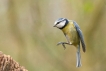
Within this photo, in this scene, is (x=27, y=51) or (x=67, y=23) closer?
(x=67, y=23)

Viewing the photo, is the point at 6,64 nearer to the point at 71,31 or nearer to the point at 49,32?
the point at 71,31

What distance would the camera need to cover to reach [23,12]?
4.77 metres

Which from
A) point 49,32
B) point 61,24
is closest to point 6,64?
point 61,24

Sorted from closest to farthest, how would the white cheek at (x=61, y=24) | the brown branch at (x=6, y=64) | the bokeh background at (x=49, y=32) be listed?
the brown branch at (x=6, y=64), the white cheek at (x=61, y=24), the bokeh background at (x=49, y=32)

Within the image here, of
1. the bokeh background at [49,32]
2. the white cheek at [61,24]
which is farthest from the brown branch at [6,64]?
the bokeh background at [49,32]

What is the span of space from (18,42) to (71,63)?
2.75 ft

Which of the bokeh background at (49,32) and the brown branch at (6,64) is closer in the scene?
the brown branch at (6,64)

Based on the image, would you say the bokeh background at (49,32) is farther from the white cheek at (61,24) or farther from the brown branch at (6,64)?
the brown branch at (6,64)

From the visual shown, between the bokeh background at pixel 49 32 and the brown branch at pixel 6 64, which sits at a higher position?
the brown branch at pixel 6 64

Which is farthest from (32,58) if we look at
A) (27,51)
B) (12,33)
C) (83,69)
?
(83,69)

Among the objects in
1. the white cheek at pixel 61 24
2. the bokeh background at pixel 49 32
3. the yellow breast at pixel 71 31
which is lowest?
the bokeh background at pixel 49 32

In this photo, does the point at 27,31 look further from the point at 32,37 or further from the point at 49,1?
the point at 49,1

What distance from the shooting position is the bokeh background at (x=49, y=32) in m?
4.58

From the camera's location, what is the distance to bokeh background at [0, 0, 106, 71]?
4582mm
